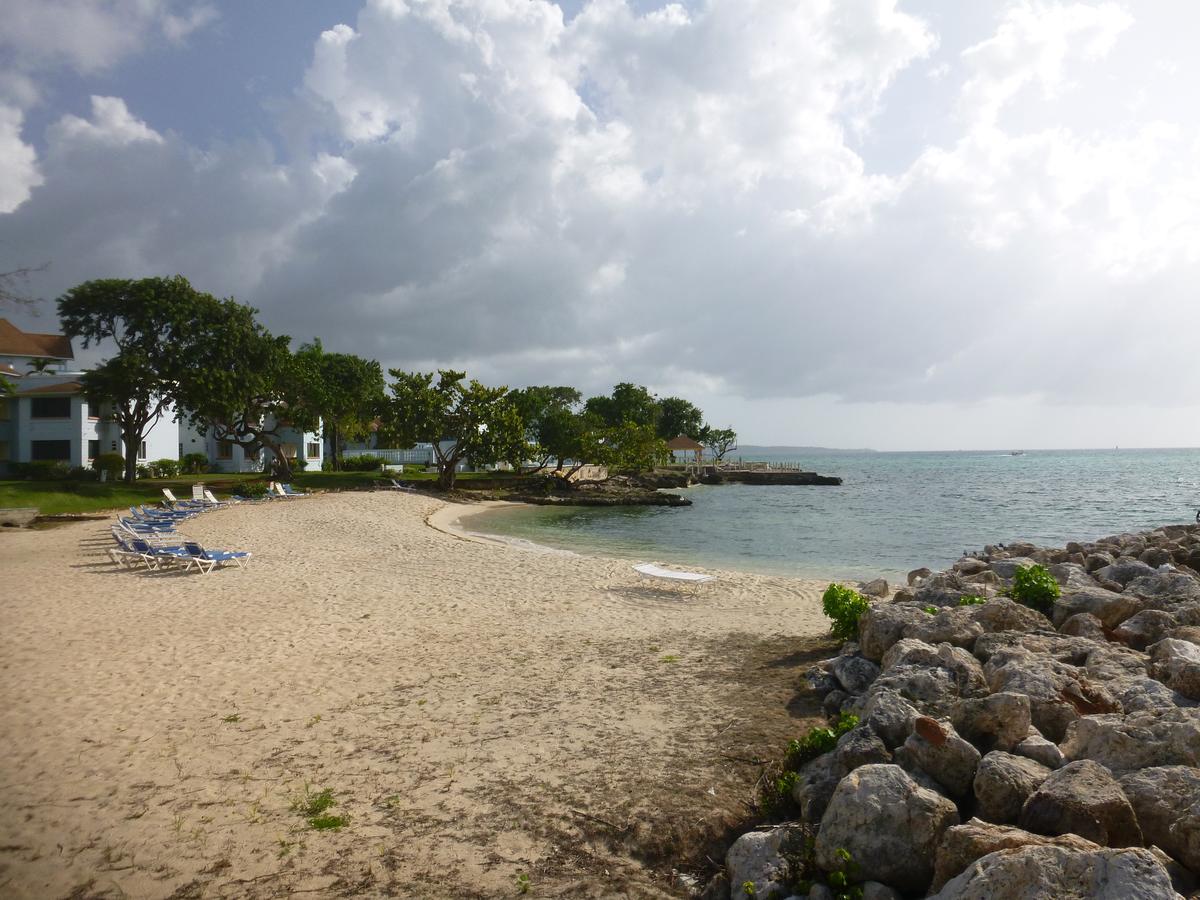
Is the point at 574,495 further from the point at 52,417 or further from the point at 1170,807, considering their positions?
the point at 1170,807

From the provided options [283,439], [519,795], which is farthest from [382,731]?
[283,439]

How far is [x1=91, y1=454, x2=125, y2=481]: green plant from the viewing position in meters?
44.5

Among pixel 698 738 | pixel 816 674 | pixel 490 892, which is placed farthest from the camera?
pixel 816 674

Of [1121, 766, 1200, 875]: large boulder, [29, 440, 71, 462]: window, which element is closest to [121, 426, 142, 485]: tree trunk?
[29, 440, 71, 462]: window

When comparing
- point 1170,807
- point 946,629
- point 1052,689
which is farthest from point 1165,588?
point 1170,807

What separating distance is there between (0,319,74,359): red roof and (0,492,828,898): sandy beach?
49.2 m

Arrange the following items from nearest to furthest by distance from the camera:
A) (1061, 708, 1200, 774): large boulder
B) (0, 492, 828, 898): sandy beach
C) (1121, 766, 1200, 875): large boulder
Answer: (1121, 766, 1200, 875): large boulder
(1061, 708, 1200, 774): large boulder
(0, 492, 828, 898): sandy beach

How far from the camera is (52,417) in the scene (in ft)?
155

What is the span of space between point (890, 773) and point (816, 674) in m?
4.21

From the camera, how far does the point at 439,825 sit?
220 inches

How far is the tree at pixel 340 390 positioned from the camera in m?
53.0

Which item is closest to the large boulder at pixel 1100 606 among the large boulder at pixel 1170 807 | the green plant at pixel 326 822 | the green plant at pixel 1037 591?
the green plant at pixel 1037 591

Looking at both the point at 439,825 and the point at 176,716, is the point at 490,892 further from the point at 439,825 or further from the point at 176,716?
the point at 176,716

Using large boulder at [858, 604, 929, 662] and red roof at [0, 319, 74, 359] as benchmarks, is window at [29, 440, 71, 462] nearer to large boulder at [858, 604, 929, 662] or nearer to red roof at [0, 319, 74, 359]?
red roof at [0, 319, 74, 359]
